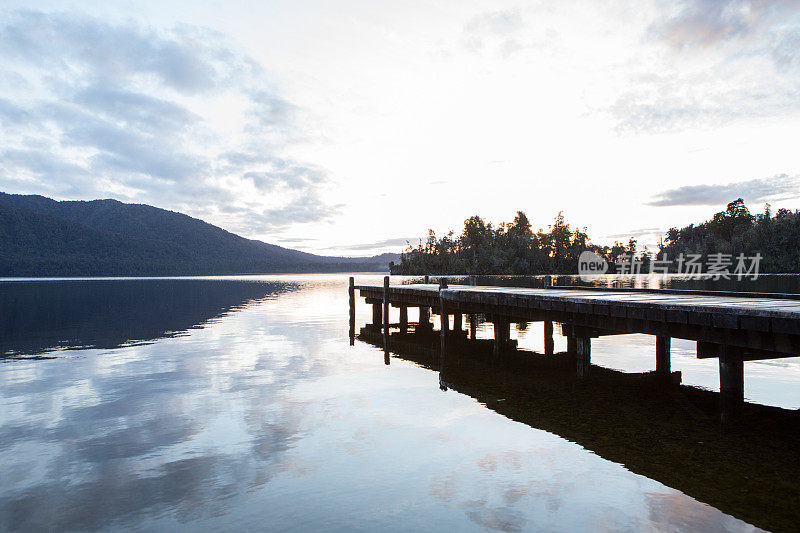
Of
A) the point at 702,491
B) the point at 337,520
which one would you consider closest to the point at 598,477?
the point at 702,491

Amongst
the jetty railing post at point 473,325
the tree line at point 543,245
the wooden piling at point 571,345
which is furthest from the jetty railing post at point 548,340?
the tree line at point 543,245

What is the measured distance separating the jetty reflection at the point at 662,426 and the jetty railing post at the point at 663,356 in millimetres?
365

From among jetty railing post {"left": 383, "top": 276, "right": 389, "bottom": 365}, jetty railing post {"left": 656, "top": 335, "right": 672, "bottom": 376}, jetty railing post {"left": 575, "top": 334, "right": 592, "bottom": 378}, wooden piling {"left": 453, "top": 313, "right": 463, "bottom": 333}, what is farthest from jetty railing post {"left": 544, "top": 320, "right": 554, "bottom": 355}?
wooden piling {"left": 453, "top": 313, "right": 463, "bottom": 333}

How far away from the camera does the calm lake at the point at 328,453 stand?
7691 mm

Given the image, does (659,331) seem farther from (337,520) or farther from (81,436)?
(81,436)

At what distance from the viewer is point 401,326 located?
3388 centimetres

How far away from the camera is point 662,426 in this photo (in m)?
11.7

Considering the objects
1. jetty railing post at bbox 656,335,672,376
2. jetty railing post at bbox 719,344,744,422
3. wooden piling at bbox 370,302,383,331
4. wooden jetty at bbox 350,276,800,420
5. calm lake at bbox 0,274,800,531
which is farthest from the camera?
wooden piling at bbox 370,302,383,331

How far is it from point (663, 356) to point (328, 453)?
12.9 meters

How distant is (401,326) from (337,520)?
26.3 m

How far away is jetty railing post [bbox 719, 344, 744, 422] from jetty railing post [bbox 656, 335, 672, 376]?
5.90m

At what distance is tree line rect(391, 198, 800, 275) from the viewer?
90750 mm

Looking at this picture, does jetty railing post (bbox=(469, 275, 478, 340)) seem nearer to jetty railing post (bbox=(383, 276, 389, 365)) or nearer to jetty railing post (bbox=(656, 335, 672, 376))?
jetty railing post (bbox=(383, 276, 389, 365))

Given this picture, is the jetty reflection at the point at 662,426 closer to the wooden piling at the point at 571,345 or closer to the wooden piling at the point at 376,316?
the wooden piling at the point at 571,345
